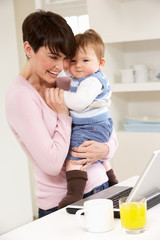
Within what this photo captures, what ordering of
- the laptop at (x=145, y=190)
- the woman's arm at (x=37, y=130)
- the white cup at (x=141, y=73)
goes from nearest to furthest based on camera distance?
the laptop at (x=145, y=190) → the woman's arm at (x=37, y=130) → the white cup at (x=141, y=73)

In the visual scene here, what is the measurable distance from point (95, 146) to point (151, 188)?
39cm

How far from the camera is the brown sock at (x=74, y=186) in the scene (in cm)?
182

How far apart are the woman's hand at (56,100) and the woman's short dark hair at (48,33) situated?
7.9 inches

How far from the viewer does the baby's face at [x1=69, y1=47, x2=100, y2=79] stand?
6.65 ft

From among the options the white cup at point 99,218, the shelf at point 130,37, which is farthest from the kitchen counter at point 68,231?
the shelf at point 130,37

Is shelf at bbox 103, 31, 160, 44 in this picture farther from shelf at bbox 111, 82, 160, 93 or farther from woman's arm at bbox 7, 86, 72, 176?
woman's arm at bbox 7, 86, 72, 176

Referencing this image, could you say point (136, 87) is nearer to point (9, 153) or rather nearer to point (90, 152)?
point (9, 153)

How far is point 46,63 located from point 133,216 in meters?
0.79

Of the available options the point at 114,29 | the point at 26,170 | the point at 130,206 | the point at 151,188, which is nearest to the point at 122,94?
the point at 114,29

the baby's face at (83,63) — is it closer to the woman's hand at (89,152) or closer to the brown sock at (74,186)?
the woman's hand at (89,152)

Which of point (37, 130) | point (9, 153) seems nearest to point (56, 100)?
point (37, 130)

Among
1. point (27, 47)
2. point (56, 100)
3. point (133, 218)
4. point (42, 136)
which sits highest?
point (27, 47)

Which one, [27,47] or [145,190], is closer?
[145,190]

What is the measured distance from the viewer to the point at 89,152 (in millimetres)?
1939
